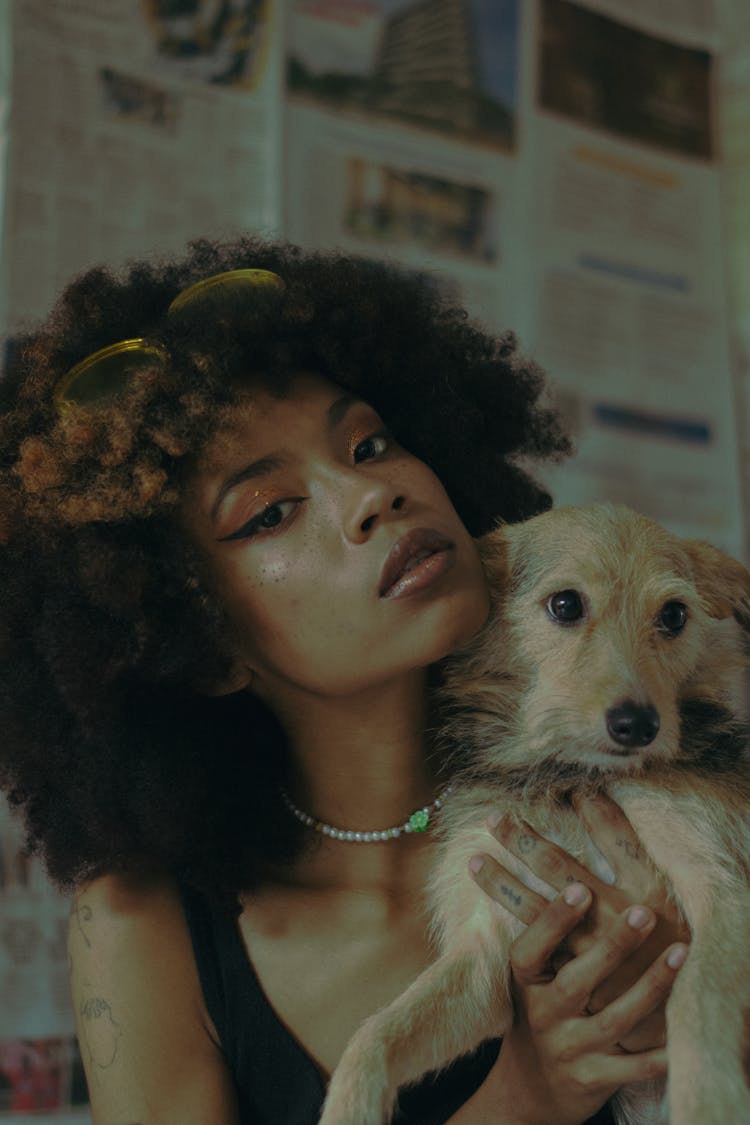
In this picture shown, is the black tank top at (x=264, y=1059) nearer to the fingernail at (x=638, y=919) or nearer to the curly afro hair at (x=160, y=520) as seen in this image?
the curly afro hair at (x=160, y=520)

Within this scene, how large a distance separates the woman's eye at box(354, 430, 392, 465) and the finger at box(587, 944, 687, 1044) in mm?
708

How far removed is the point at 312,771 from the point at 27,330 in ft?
2.92

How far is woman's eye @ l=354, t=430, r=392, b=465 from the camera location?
1.44 m

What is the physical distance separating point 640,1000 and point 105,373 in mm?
1012

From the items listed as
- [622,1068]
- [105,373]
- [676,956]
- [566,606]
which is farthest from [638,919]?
[105,373]

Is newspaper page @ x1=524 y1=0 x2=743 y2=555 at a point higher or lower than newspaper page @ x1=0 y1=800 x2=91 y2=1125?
higher

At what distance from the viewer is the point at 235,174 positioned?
2.41m

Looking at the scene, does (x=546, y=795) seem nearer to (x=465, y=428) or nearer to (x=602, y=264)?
(x=465, y=428)

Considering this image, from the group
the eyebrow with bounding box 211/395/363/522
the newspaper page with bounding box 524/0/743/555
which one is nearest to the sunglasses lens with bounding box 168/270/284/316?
the eyebrow with bounding box 211/395/363/522

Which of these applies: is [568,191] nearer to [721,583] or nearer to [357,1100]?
[721,583]

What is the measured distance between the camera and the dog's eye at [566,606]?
1.37 m

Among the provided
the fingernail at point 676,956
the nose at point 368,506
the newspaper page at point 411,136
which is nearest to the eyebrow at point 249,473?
the nose at point 368,506

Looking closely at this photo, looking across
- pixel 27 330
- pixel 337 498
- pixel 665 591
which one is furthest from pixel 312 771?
pixel 27 330

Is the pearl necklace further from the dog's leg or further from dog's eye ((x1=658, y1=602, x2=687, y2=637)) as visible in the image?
dog's eye ((x1=658, y1=602, x2=687, y2=637))
